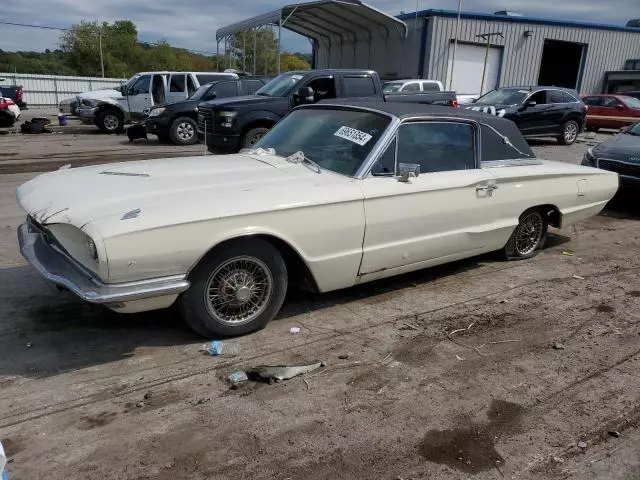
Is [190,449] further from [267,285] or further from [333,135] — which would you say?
[333,135]

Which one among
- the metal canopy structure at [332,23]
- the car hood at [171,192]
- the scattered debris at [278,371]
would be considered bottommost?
the scattered debris at [278,371]

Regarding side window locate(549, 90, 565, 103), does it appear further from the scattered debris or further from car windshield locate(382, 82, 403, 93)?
the scattered debris

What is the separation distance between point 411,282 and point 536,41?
2553 centimetres

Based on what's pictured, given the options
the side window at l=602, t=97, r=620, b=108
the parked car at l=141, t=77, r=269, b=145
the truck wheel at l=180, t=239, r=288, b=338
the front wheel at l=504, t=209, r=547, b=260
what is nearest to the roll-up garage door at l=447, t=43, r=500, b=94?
the side window at l=602, t=97, r=620, b=108

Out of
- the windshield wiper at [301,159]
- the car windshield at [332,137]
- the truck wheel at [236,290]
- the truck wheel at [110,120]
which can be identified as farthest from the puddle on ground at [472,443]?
the truck wheel at [110,120]

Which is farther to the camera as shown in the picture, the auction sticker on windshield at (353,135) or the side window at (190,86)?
the side window at (190,86)

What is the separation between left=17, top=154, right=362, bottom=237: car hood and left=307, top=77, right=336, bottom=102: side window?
690 centimetres

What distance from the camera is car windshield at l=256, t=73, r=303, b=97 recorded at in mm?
11155

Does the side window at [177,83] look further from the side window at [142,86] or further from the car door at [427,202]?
the car door at [427,202]

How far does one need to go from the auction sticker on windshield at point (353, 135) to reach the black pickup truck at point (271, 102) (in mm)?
6056

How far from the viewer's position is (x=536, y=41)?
2655 cm

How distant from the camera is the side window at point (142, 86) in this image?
17.3 metres

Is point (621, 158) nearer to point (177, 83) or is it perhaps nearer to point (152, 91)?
point (177, 83)

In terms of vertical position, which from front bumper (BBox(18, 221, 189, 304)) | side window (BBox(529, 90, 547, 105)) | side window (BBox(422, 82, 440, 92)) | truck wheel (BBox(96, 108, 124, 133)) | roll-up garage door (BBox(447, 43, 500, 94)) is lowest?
truck wheel (BBox(96, 108, 124, 133))
